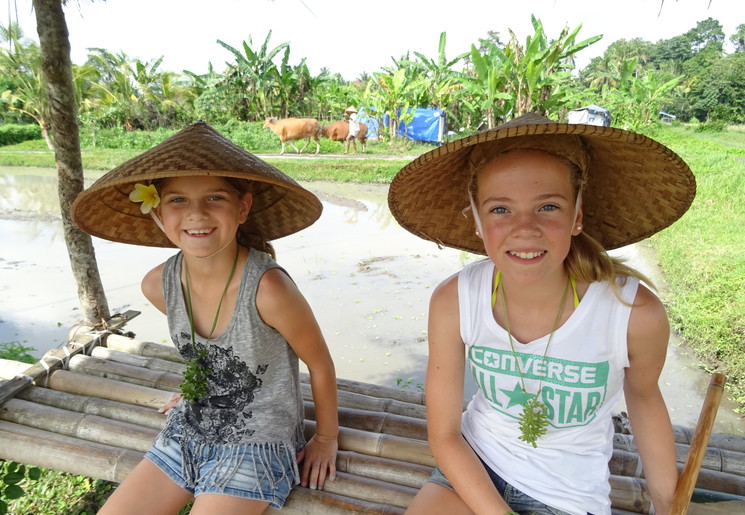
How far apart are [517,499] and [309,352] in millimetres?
611

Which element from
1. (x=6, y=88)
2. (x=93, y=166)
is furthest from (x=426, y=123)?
(x=6, y=88)

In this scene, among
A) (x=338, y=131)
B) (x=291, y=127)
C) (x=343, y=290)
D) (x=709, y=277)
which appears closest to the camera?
(x=709, y=277)

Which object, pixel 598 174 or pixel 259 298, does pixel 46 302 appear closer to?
pixel 259 298

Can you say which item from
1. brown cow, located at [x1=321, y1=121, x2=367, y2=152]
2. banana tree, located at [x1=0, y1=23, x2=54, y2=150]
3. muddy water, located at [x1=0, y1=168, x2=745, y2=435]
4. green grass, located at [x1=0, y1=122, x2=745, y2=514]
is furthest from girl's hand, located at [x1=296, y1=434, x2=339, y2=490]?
banana tree, located at [x1=0, y1=23, x2=54, y2=150]

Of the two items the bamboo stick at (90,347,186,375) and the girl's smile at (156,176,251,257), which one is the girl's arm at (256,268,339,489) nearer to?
the girl's smile at (156,176,251,257)

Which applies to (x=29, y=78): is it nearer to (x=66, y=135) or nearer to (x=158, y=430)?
(x=66, y=135)

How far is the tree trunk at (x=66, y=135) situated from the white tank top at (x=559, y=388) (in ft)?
6.44

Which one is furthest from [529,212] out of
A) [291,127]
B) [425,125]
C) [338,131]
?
[425,125]

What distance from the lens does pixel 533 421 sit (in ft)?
3.56

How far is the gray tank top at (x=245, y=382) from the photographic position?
134cm

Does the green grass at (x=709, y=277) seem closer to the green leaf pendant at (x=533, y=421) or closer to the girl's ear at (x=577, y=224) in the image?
the green leaf pendant at (x=533, y=421)

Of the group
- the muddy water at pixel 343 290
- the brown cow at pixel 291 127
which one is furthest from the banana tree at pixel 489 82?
the brown cow at pixel 291 127

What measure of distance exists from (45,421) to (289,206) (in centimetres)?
111

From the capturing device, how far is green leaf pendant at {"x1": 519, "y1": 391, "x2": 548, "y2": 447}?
1.08m
